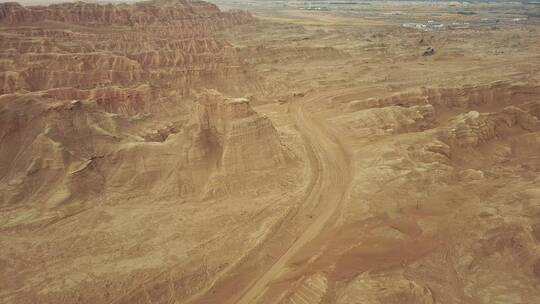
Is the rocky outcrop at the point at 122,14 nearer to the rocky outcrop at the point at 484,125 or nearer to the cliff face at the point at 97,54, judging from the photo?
the cliff face at the point at 97,54

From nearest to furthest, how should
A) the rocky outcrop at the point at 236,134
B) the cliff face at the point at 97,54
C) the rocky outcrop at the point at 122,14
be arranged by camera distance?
the rocky outcrop at the point at 236,134 < the cliff face at the point at 97,54 < the rocky outcrop at the point at 122,14

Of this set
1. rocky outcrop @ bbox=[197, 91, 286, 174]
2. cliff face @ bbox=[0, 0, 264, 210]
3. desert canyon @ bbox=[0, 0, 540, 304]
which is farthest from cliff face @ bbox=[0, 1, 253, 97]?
rocky outcrop @ bbox=[197, 91, 286, 174]

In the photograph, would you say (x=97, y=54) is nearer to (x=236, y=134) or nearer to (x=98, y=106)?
(x=98, y=106)

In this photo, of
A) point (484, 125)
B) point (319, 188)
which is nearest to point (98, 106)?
→ point (319, 188)

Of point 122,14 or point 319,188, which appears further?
point 122,14

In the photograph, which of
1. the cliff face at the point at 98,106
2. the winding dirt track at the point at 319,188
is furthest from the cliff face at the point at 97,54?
the winding dirt track at the point at 319,188

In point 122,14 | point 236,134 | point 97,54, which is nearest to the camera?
point 236,134
